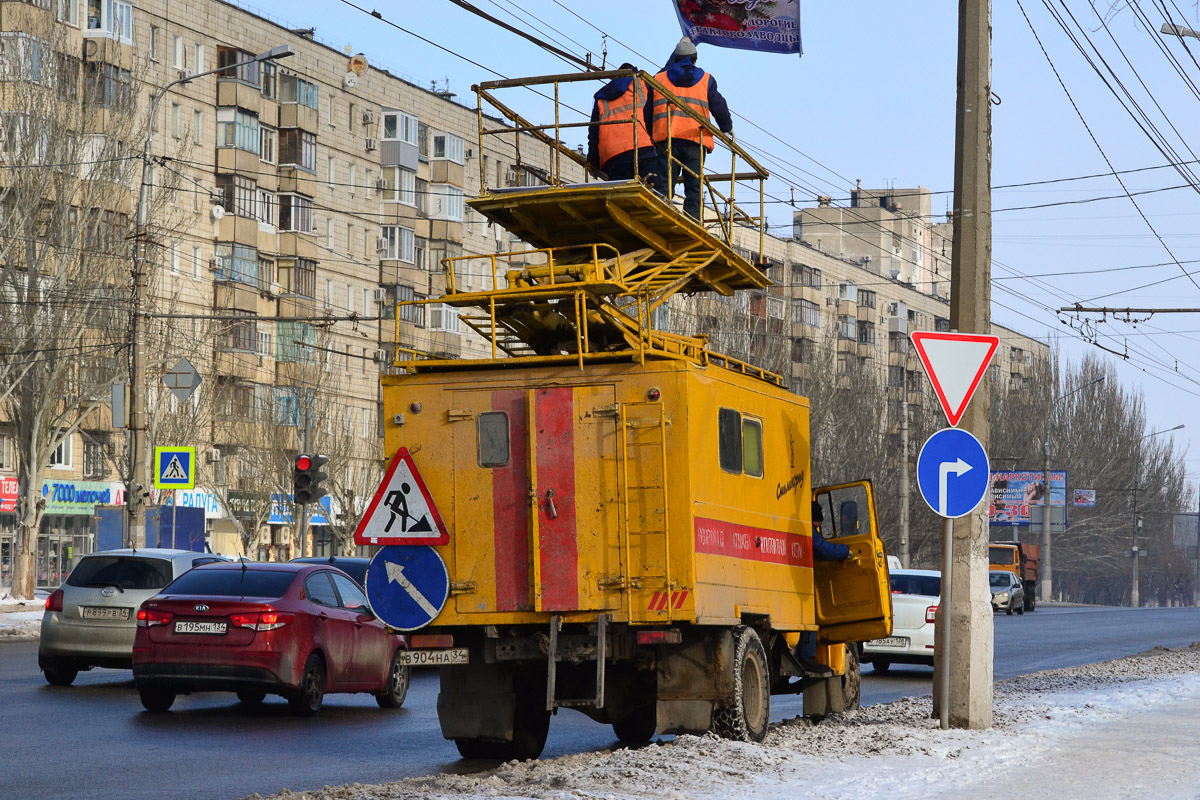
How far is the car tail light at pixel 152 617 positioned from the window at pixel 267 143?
49224 mm

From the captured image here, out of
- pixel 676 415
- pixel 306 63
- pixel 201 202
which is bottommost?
pixel 676 415

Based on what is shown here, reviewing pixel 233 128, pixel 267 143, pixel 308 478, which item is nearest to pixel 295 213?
pixel 267 143

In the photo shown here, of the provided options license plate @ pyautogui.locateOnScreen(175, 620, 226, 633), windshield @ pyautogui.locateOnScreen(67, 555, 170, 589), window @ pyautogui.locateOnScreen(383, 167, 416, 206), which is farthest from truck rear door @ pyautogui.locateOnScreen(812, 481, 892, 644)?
window @ pyautogui.locateOnScreen(383, 167, 416, 206)

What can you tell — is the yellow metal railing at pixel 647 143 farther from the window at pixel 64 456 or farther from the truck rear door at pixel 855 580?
the window at pixel 64 456

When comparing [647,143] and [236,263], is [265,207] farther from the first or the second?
[647,143]

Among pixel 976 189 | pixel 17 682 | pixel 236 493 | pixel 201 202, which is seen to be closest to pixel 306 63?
pixel 201 202

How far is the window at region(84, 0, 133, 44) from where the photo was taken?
182 ft

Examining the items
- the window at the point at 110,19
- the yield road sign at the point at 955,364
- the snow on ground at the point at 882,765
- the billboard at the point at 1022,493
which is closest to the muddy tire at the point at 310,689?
the snow on ground at the point at 882,765

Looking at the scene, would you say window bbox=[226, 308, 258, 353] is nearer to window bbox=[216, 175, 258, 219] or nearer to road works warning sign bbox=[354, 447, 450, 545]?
window bbox=[216, 175, 258, 219]

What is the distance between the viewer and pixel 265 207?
63.6 metres

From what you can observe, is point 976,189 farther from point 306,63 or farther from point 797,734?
point 306,63

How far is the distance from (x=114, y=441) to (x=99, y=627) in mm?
38581

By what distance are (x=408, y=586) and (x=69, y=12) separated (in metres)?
47.4

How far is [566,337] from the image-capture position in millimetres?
12641
